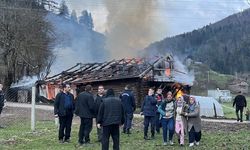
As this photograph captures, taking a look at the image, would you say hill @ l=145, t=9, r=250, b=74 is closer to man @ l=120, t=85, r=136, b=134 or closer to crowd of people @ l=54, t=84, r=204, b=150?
man @ l=120, t=85, r=136, b=134

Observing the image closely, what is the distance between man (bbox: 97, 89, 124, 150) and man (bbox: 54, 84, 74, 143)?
2596 millimetres

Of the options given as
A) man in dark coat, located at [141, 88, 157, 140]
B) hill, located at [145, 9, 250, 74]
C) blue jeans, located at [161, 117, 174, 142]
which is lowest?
blue jeans, located at [161, 117, 174, 142]

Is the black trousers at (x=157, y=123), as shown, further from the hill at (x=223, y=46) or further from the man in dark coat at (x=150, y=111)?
the hill at (x=223, y=46)

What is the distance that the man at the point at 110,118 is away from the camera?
1191 centimetres

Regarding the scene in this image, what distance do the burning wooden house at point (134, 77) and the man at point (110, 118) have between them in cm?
2406

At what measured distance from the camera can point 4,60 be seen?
45469mm

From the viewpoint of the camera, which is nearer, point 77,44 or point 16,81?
point 16,81

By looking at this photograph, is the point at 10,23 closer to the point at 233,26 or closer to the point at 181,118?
the point at 181,118

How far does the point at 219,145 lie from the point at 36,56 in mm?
35714

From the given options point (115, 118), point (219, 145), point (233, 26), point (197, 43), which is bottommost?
point (219, 145)

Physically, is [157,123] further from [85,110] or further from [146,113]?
[85,110]

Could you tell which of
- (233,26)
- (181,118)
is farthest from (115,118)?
(233,26)

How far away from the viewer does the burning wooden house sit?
37250 mm

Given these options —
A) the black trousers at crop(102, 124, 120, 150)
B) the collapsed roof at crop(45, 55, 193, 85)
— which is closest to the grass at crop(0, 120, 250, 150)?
the black trousers at crop(102, 124, 120, 150)
